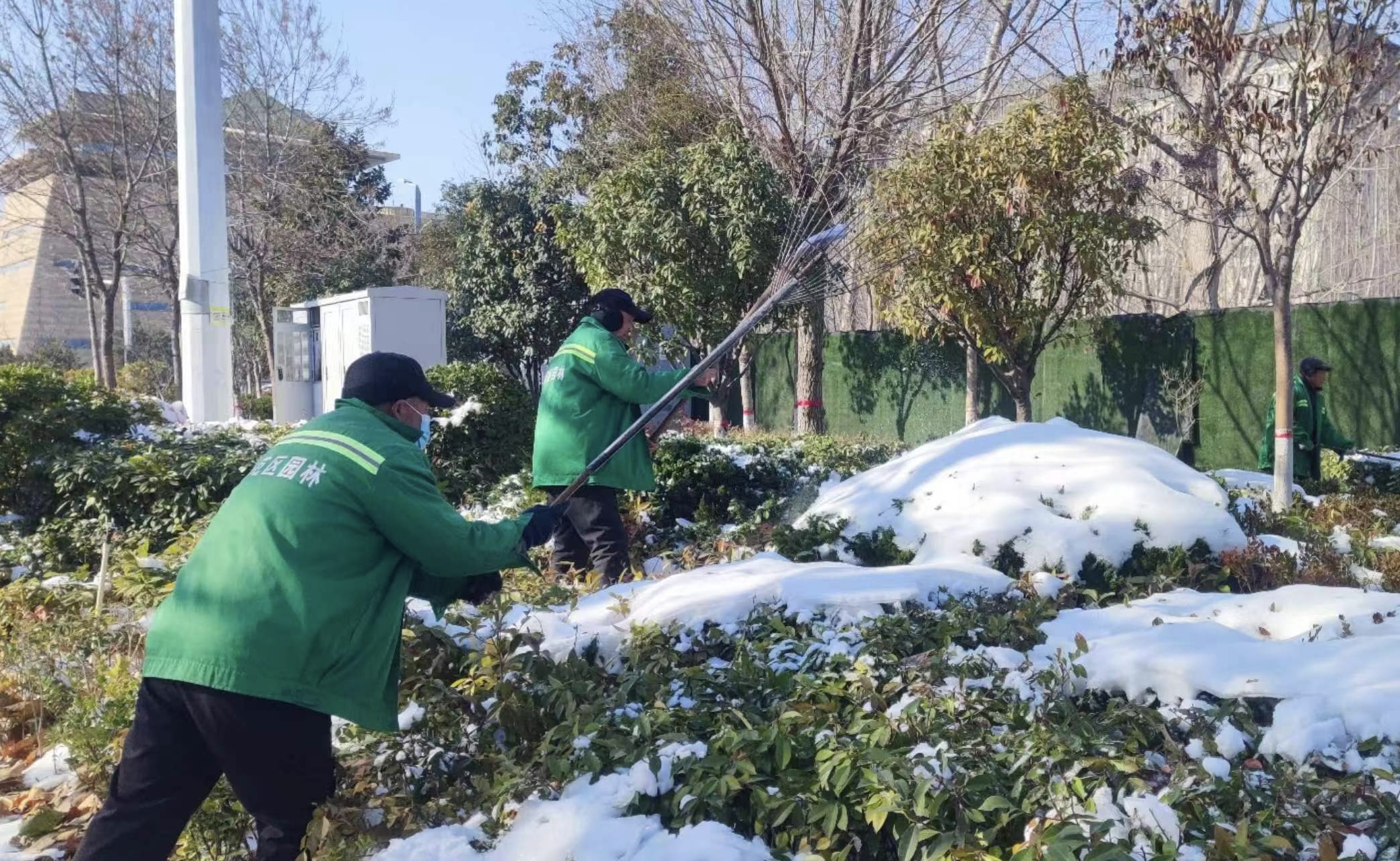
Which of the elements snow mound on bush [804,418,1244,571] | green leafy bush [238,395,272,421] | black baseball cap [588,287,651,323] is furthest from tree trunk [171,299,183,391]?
snow mound on bush [804,418,1244,571]

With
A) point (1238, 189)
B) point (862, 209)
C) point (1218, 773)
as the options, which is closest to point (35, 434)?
point (862, 209)

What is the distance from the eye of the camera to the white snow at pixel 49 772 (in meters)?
3.97

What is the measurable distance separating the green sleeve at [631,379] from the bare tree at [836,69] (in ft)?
19.4

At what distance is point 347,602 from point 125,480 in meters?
4.95

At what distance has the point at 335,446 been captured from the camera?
111 inches

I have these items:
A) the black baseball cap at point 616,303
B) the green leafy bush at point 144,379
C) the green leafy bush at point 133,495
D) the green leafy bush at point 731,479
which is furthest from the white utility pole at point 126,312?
the black baseball cap at point 616,303

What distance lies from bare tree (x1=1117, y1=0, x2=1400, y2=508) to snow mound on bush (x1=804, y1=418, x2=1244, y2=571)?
7.01 ft

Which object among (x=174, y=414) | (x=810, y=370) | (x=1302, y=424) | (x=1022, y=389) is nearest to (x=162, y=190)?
(x=174, y=414)

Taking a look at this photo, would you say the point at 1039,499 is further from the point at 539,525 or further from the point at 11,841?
the point at 11,841

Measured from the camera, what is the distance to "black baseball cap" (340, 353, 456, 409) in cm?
304

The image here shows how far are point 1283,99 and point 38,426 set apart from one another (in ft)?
27.9

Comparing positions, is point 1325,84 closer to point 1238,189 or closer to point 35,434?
point 1238,189

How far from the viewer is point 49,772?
13.3ft

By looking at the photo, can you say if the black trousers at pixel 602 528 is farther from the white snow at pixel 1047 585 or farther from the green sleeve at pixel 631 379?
the white snow at pixel 1047 585
